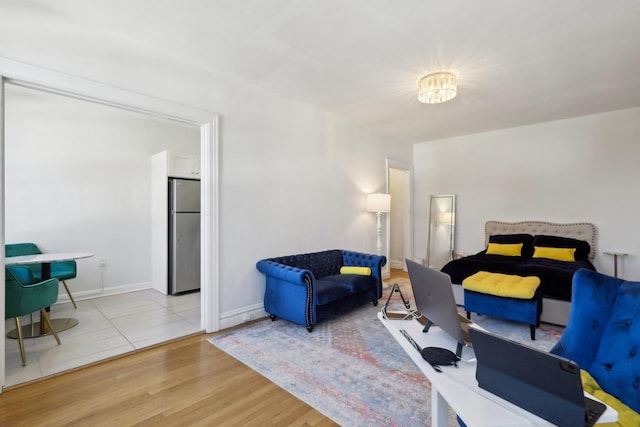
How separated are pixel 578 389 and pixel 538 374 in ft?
0.30

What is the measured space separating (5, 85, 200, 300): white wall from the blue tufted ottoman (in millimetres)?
4916

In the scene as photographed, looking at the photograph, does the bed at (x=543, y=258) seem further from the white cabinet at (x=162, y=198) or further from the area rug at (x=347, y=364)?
the white cabinet at (x=162, y=198)

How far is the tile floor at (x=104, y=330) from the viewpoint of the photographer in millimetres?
2562

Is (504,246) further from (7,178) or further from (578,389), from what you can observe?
(7,178)

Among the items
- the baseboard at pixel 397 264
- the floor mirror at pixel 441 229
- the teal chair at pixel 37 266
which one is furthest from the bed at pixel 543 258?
the teal chair at pixel 37 266

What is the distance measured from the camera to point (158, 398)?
2.12 meters

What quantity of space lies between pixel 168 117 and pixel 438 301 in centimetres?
292

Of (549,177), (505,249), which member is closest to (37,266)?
(505,249)

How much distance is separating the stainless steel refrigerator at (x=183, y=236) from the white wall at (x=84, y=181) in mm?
696

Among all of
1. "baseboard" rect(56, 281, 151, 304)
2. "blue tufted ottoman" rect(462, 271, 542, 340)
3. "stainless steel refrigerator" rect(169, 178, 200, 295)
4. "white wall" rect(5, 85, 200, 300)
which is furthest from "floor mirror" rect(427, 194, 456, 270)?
"baseboard" rect(56, 281, 151, 304)

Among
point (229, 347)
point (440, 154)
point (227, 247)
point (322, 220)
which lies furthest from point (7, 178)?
point (440, 154)

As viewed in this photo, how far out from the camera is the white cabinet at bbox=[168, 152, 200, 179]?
15.5 ft

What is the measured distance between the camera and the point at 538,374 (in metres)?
0.87

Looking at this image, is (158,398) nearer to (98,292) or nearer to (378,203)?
(98,292)
